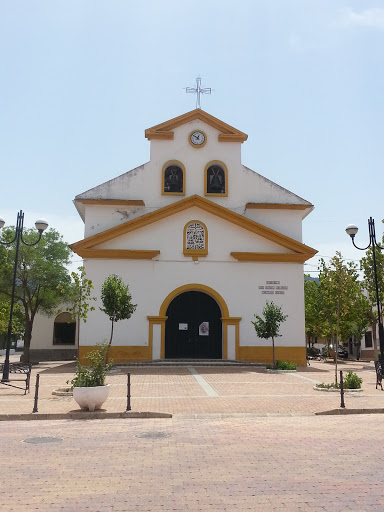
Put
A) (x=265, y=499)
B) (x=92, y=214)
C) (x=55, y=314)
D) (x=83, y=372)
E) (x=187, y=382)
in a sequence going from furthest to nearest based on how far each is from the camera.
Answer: (x=55, y=314)
(x=92, y=214)
(x=187, y=382)
(x=83, y=372)
(x=265, y=499)

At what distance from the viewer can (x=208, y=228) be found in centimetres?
2527

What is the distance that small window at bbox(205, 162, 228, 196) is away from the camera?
27.1 m

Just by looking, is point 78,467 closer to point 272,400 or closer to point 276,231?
point 272,400

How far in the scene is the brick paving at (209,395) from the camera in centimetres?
1157

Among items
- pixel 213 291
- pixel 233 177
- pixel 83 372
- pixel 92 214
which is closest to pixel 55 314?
pixel 92 214

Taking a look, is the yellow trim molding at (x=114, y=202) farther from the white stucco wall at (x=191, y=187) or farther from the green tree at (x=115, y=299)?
the green tree at (x=115, y=299)

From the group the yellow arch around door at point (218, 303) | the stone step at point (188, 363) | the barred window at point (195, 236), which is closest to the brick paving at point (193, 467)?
the stone step at point (188, 363)

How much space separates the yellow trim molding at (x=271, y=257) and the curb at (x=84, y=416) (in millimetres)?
14745

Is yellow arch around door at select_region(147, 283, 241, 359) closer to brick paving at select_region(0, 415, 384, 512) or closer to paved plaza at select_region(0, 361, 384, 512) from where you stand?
paved plaza at select_region(0, 361, 384, 512)

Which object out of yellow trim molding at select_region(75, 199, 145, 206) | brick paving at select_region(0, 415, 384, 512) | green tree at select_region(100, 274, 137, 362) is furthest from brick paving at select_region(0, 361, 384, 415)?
yellow trim molding at select_region(75, 199, 145, 206)

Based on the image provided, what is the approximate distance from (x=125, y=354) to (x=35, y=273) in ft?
30.6

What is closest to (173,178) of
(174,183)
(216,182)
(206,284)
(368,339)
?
(174,183)

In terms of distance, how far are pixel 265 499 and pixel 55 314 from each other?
96.0ft

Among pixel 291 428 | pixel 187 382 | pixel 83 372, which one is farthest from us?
pixel 187 382
